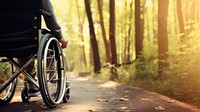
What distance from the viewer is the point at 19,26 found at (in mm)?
4434

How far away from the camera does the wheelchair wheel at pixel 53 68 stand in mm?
4219

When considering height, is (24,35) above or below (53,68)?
above

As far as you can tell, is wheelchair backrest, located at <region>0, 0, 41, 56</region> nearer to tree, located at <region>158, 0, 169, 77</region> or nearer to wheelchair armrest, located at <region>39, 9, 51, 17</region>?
wheelchair armrest, located at <region>39, 9, 51, 17</region>

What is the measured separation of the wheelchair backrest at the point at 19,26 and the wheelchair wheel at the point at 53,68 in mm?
191

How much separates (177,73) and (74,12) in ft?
97.7

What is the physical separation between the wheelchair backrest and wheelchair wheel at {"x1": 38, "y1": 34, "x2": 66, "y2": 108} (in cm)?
19

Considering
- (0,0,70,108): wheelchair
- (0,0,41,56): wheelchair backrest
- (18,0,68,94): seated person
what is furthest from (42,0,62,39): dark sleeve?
(0,0,41,56): wheelchair backrest

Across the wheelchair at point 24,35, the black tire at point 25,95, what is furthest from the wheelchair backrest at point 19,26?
the black tire at point 25,95

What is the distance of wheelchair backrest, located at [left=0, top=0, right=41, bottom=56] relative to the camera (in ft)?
14.3

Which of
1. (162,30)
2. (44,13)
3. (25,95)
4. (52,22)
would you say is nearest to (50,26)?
(52,22)

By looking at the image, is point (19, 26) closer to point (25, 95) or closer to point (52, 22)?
point (52, 22)

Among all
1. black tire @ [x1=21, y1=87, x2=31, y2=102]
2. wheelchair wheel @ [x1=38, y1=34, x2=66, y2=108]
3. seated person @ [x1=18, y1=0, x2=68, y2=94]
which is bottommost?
black tire @ [x1=21, y1=87, x2=31, y2=102]

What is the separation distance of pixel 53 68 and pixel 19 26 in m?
0.74

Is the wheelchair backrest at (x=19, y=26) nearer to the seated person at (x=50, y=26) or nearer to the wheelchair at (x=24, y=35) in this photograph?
the wheelchair at (x=24, y=35)
